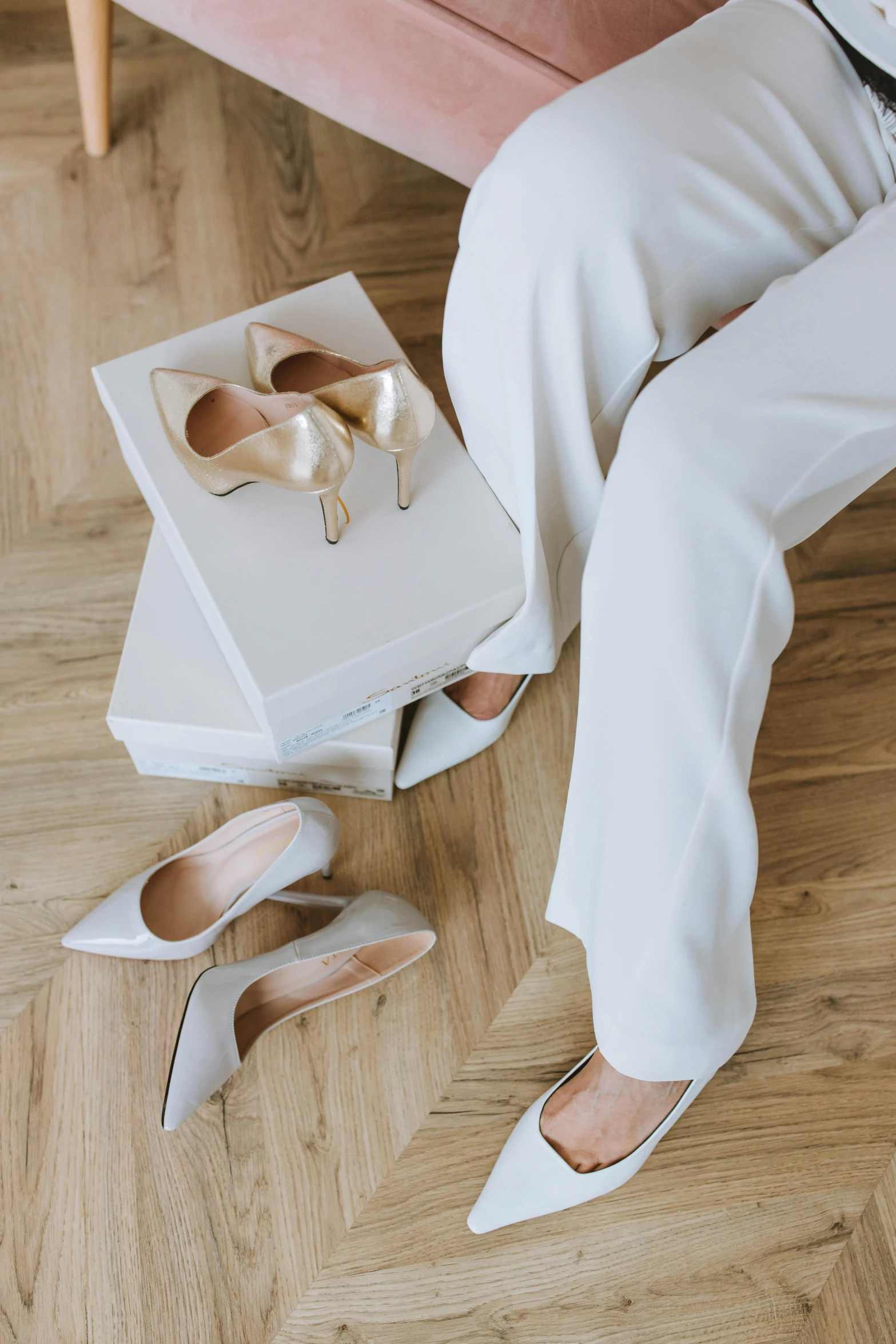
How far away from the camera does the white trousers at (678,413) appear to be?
50 cm

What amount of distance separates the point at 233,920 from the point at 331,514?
1.10ft

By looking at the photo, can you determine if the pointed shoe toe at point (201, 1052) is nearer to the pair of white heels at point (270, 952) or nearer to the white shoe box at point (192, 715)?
the pair of white heels at point (270, 952)

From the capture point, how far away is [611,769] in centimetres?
55

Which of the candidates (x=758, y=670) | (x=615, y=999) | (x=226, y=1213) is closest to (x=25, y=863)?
(x=226, y=1213)

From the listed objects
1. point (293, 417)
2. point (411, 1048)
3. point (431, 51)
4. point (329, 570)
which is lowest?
point (411, 1048)

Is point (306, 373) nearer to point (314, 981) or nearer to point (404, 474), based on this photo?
point (404, 474)

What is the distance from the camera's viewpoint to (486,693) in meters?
0.84

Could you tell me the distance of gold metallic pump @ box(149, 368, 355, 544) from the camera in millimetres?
655

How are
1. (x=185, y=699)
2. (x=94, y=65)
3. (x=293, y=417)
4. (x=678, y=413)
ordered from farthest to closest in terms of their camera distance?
(x=94, y=65) → (x=185, y=699) → (x=293, y=417) → (x=678, y=413)

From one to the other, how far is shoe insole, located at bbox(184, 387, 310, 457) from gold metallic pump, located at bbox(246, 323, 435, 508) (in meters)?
0.02

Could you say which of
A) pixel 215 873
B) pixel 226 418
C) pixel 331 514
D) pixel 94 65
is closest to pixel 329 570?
pixel 331 514

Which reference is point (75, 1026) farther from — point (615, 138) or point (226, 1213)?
point (615, 138)

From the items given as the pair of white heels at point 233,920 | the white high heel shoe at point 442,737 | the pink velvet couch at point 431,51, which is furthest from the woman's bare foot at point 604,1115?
the pink velvet couch at point 431,51

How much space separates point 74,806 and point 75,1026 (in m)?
0.18
